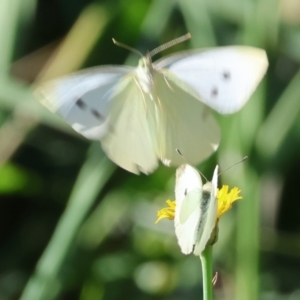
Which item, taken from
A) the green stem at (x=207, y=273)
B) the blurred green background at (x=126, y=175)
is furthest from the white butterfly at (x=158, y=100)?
the green stem at (x=207, y=273)

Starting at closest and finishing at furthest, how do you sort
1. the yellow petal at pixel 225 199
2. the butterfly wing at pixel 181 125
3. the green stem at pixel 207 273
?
the green stem at pixel 207 273
the yellow petal at pixel 225 199
the butterfly wing at pixel 181 125

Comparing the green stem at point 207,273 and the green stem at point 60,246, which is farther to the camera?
the green stem at point 60,246

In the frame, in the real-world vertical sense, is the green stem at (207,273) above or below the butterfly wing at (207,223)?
below

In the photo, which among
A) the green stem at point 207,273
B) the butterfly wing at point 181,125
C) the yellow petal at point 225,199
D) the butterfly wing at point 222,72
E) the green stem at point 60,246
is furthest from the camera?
the green stem at point 60,246

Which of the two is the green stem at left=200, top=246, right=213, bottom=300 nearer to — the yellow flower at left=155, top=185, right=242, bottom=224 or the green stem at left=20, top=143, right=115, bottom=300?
the yellow flower at left=155, top=185, right=242, bottom=224

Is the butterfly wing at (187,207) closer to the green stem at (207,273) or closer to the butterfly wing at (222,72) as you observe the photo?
the green stem at (207,273)

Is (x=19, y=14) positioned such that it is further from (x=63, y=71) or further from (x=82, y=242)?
(x=82, y=242)

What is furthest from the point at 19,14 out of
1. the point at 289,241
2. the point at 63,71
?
the point at 289,241

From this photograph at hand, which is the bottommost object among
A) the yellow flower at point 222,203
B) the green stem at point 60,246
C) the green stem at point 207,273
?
the green stem at point 207,273

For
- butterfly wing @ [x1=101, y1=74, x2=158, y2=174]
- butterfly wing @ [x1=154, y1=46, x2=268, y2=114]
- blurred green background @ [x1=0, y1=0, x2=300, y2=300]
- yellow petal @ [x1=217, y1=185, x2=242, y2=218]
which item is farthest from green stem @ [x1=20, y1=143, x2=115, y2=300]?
yellow petal @ [x1=217, y1=185, x2=242, y2=218]
